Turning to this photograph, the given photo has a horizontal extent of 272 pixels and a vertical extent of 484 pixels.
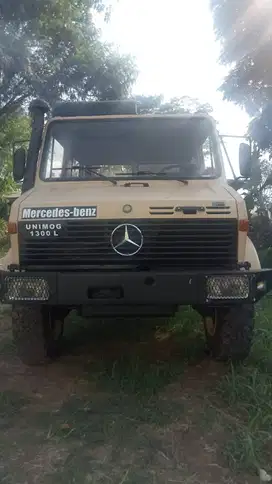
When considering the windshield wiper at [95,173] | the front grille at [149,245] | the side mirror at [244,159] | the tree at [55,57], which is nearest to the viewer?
the front grille at [149,245]

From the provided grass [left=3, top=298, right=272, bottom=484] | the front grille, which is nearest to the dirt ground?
grass [left=3, top=298, right=272, bottom=484]

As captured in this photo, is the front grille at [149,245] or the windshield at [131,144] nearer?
the front grille at [149,245]

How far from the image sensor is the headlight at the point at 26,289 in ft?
12.8

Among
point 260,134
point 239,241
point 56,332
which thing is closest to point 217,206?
point 239,241

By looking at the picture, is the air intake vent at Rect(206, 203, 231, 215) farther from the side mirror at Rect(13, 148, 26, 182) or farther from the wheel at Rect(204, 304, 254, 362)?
the side mirror at Rect(13, 148, 26, 182)

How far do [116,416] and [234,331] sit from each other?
1.26m

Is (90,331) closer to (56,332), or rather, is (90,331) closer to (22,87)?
(56,332)

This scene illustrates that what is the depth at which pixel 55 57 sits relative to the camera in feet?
46.2

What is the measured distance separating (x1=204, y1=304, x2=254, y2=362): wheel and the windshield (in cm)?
131

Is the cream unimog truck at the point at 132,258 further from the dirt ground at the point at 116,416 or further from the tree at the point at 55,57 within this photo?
the tree at the point at 55,57

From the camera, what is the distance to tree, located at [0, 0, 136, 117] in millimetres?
10898

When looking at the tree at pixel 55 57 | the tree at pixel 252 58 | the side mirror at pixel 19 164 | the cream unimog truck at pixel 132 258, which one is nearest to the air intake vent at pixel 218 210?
the cream unimog truck at pixel 132 258

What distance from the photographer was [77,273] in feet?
12.8

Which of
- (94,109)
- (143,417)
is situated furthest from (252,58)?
(143,417)
